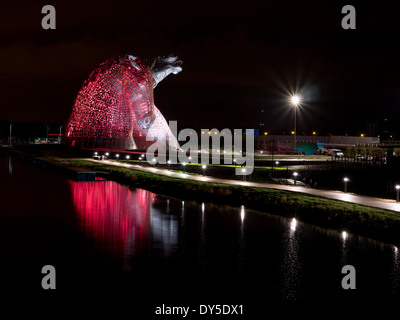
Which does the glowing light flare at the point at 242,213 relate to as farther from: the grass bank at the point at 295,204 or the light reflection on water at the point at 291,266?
the light reflection on water at the point at 291,266

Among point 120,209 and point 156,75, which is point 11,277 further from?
point 156,75

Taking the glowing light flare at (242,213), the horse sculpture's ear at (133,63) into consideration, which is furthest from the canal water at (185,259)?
the horse sculpture's ear at (133,63)

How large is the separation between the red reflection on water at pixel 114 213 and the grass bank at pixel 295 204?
151 centimetres

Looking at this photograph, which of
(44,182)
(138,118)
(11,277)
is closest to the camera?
(11,277)

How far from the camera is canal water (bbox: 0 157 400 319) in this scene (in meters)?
9.52

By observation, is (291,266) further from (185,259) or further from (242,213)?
(242,213)

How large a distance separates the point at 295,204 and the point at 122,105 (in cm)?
3526

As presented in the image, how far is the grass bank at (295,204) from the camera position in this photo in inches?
592

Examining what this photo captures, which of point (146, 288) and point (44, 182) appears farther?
point (44, 182)

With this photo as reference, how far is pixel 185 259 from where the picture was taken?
12023 millimetres

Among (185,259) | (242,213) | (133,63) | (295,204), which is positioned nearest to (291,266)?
(185,259)
